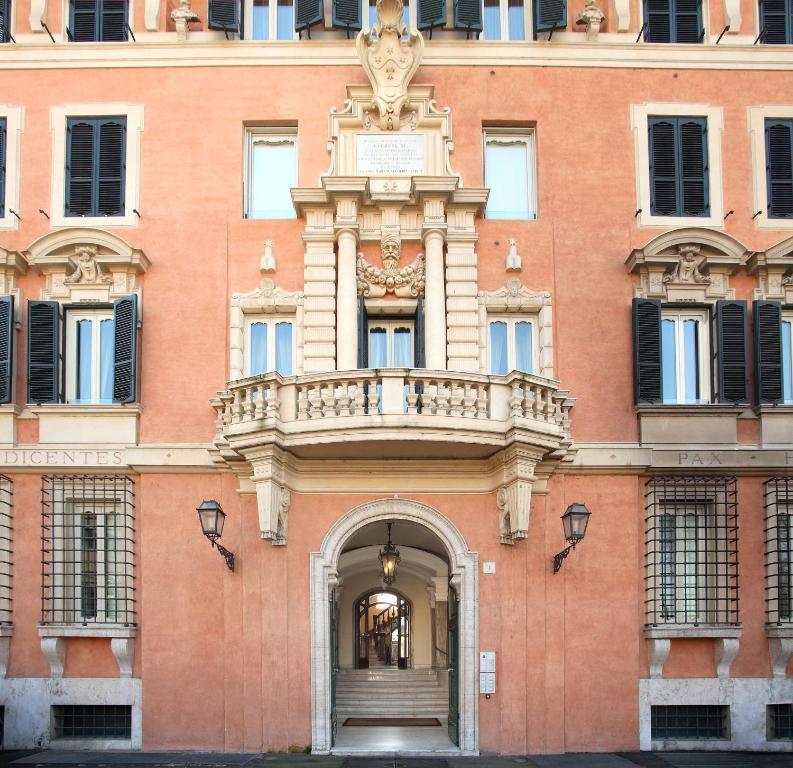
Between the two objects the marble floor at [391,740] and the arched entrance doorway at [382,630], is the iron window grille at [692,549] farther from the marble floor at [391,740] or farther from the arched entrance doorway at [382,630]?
the arched entrance doorway at [382,630]

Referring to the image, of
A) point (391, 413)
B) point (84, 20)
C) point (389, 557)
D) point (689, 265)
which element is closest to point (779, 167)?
point (689, 265)

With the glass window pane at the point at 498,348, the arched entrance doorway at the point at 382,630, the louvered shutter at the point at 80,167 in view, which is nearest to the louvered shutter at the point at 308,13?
the louvered shutter at the point at 80,167

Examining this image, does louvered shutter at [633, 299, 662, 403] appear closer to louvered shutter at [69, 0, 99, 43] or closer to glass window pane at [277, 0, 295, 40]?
glass window pane at [277, 0, 295, 40]

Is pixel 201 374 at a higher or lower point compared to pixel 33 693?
higher

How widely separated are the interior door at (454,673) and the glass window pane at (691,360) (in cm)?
561

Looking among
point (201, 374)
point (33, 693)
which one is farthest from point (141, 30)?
point (33, 693)

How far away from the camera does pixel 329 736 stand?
1894cm

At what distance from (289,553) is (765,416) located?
8716 mm

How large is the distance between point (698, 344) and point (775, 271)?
190 cm

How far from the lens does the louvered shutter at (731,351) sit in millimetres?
20188

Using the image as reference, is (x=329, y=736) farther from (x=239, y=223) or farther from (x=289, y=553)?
(x=239, y=223)

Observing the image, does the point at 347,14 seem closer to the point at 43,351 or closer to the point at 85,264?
the point at 85,264

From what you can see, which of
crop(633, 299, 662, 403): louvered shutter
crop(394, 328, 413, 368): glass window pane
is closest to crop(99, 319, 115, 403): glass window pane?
crop(394, 328, 413, 368): glass window pane

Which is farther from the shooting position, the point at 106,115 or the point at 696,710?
the point at 106,115
